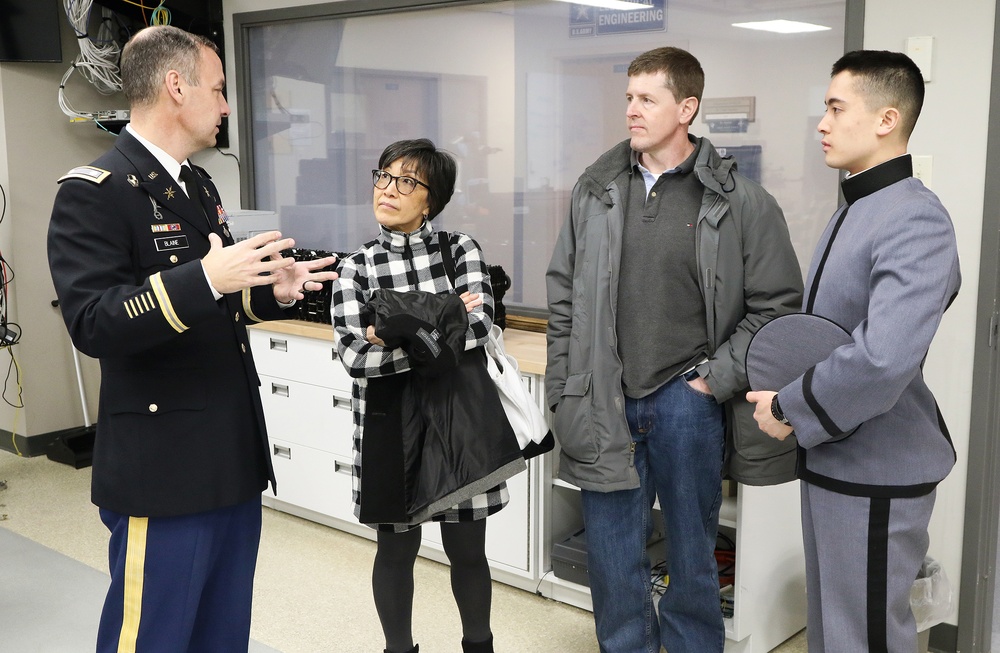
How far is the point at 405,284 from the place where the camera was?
7.55 feet

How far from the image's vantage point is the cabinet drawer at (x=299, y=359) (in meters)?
3.62

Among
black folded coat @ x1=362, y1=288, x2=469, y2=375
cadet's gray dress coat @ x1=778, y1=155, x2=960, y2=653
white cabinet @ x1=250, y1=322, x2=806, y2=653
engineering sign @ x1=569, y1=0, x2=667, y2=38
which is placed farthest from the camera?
engineering sign @ x1=569, y1=0, x2=667, y2=38

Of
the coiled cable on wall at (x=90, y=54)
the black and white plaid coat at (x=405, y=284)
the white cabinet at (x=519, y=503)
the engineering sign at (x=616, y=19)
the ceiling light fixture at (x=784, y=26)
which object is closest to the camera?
the black and white plaid coat at (x=405, y=284)

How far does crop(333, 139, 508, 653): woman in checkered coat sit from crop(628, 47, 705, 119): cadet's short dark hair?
57 cm

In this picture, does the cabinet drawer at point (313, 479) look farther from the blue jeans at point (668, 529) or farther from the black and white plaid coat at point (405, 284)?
the blue jeans at point (668, 529)

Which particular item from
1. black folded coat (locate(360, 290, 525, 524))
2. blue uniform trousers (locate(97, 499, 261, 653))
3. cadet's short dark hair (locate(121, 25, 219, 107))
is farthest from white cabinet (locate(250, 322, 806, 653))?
cadet's short dark hair (locate(121, 25, 219, 107))

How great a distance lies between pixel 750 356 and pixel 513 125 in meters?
2.04

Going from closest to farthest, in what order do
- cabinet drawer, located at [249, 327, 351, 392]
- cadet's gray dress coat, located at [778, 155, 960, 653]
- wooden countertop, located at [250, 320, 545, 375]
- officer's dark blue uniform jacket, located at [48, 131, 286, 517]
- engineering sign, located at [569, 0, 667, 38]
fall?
officer's dark blue uniform jacket, located at [48, 131, 286, 517] → cadet's gray dress coat, located at [778, 155, 960, 653] → wooden countertop, located at [250, 320, 545, 375] → engineering sign, located at [569, 0, 667, 38] → cabinet drawer, located at [249, 327, 351, 392]

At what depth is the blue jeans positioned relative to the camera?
2312 mm

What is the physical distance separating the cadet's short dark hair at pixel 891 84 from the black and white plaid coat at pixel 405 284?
1001 millimetres

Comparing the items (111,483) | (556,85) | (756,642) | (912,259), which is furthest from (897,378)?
(556,85)

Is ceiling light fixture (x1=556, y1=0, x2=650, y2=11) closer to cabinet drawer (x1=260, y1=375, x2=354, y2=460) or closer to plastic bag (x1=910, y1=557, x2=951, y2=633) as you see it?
cabinet drawer (x1=260, y1=375, x2=354, y2=460)

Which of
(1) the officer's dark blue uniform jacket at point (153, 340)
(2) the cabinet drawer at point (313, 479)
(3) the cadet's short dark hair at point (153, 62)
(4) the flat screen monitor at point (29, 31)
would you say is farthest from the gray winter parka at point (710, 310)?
(4) the flat screen monitor at point (29, 31)

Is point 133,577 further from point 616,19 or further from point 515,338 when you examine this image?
point 616,19
